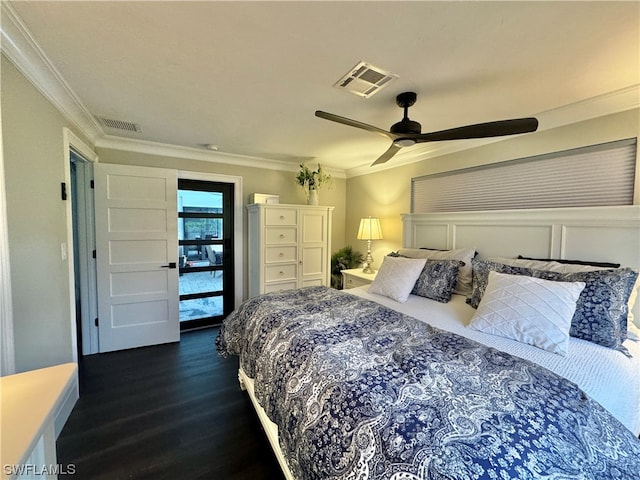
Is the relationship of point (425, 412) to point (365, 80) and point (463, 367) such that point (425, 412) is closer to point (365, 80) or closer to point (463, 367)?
point (463, 367)

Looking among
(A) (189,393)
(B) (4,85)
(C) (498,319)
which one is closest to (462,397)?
(C) (498,319)

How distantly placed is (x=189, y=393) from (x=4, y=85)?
2.26 metres

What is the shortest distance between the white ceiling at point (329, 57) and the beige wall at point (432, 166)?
111 mm

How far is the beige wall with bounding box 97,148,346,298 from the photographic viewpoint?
3.07m

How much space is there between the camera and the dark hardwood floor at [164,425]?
61.4 inches

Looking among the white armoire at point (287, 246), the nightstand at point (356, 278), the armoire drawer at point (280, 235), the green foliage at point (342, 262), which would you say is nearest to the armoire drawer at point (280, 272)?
the white armoire at point (287, 246)

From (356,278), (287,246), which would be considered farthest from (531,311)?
(287,246)

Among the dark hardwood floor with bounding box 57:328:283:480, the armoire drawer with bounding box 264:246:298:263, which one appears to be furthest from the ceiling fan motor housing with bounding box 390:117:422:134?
the dark hardwood floor with bounding box 57:328:283:480

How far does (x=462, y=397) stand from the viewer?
96 centimetres

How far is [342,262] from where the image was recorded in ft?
13.9

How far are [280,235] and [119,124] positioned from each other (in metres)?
1.98

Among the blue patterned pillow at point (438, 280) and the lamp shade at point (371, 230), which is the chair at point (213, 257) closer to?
the lamp shade at point (371, 230)

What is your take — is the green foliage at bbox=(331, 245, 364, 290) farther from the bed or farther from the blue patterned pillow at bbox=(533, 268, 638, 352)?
the blue patterned pillow at bbox=(533, 268, 638, 352)

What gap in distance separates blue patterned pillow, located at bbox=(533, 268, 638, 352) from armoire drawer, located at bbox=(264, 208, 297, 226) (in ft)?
9.35
